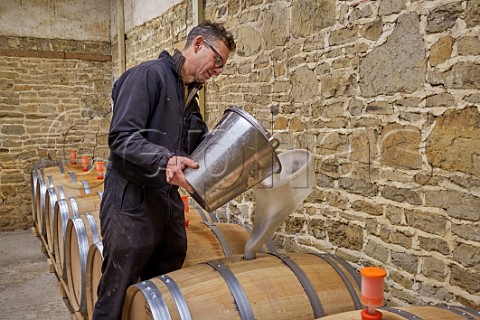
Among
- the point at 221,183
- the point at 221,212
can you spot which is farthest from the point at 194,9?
the point at 221,183

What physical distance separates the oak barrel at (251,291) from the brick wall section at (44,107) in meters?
5.16

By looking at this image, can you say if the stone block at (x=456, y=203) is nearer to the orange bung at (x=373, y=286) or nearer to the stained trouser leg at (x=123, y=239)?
the orange bung at (x=373, y=286)

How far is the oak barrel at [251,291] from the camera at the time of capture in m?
1.68

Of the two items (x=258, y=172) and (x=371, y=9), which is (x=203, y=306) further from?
(x=371, y=9)

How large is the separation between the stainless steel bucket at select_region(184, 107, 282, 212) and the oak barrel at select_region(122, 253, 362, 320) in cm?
32

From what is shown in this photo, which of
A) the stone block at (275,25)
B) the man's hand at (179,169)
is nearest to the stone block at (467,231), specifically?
the man's hand at (179,169)

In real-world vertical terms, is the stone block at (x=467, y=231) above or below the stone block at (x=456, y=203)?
below

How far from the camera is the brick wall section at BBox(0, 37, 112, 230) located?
6262mm

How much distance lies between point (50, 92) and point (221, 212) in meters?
4.05

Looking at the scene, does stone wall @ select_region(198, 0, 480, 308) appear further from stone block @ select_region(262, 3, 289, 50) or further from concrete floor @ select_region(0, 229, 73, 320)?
concrete floor @ select_region(0, 229, 73, 320)

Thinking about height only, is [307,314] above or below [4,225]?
above

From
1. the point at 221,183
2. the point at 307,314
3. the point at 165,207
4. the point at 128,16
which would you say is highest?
the point at 128,16

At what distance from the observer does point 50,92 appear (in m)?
6.52

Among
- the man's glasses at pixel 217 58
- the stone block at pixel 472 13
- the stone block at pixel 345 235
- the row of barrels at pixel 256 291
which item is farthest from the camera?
the stone block at pixel 345 235
